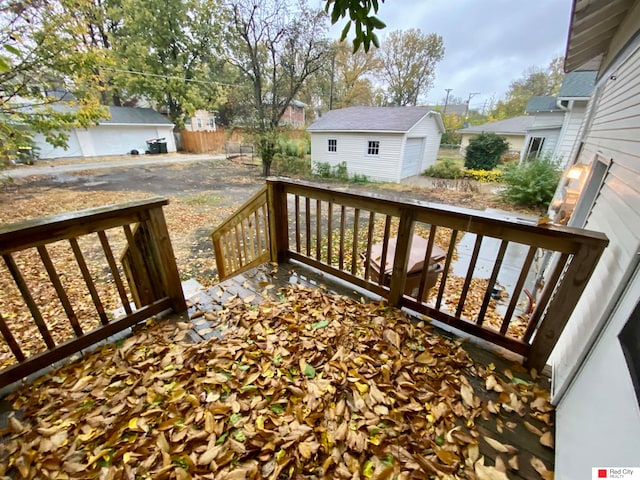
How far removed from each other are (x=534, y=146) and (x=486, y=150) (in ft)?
6.89

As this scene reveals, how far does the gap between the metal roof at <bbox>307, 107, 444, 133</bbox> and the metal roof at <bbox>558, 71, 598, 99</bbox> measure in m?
4.97

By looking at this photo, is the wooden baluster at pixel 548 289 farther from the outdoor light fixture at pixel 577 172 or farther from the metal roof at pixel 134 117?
the metal roof at pixel 134 117

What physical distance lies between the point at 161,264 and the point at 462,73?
3512cm

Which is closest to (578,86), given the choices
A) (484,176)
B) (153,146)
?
→ (484,176)

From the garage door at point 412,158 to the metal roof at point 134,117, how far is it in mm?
17440

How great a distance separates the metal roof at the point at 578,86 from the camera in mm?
8110

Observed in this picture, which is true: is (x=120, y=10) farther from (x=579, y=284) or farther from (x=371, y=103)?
(x=579, y=284)

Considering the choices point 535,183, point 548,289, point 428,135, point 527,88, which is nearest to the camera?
point 548,289

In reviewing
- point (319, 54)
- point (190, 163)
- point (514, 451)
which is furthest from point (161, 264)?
point (190, 163)

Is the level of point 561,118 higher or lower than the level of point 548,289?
higher

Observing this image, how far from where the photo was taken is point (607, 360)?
1.18 meters

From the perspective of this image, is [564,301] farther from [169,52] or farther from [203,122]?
[203,122]

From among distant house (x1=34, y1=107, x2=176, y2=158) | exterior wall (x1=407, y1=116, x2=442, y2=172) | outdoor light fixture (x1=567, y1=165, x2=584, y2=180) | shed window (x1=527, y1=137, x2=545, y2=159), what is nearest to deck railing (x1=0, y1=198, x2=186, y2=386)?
outdoor light fixture (x1=567, y1=165, x2=584, y2=180)

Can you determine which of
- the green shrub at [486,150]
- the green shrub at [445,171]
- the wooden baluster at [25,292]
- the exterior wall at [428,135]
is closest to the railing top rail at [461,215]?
the wooden baluster at [25,292]
